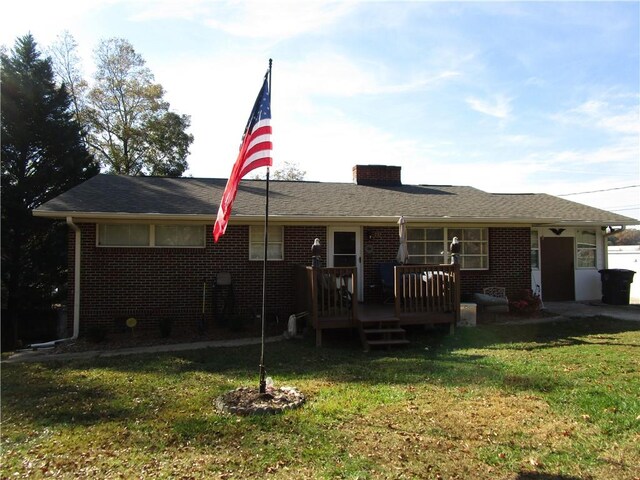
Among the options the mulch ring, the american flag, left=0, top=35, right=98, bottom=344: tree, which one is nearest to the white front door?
the mulch ring

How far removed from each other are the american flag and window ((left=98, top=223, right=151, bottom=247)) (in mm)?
5764

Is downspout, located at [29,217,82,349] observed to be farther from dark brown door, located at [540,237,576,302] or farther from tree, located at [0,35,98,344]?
dark brown door, located at [540,237,576,302]

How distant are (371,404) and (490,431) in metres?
1.34

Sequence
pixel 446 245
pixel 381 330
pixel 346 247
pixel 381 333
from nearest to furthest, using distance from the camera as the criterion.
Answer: pixel 381 330
pixel 381 333
pixel 346 247
pixel 446 245

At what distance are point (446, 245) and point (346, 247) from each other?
266 centimetres

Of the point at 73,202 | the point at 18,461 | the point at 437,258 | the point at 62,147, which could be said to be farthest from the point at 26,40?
the point at 18,461

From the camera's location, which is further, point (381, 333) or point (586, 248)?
point (586, 248)

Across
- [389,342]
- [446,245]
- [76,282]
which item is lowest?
[389,342]

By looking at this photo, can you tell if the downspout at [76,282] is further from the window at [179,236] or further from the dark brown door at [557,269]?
the dark brown door at [557,269]

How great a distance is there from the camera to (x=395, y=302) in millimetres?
9234

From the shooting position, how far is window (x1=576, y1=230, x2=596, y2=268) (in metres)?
14.1

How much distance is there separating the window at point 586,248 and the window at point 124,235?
12.1m

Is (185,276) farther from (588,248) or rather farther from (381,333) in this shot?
(588,248)

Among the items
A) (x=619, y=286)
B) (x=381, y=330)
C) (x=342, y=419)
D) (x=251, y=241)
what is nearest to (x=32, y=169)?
(x=251, y=241)
